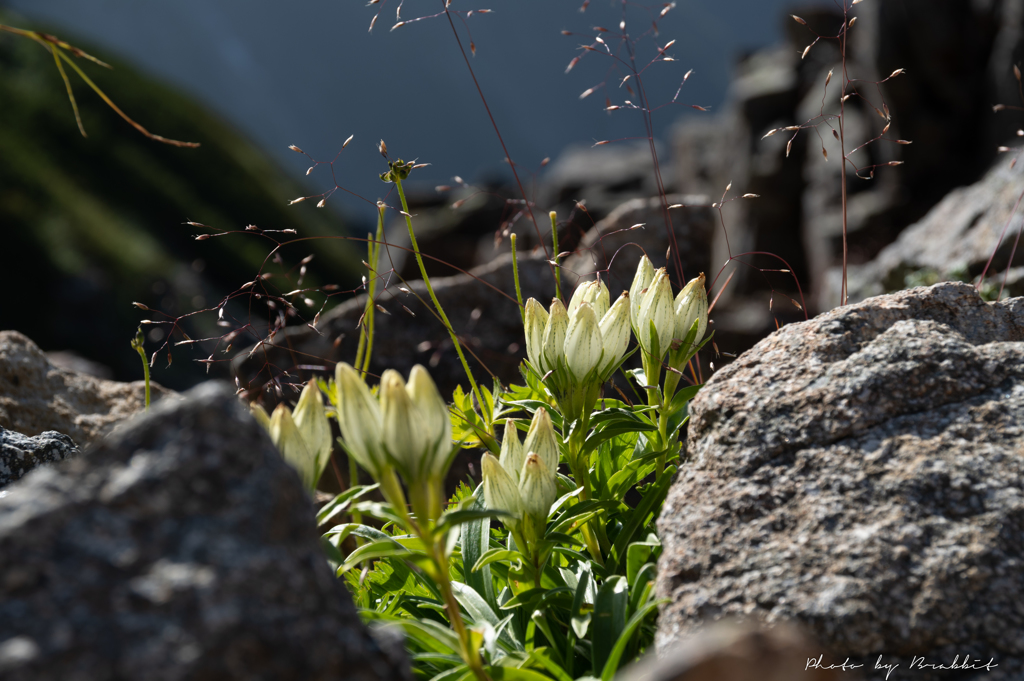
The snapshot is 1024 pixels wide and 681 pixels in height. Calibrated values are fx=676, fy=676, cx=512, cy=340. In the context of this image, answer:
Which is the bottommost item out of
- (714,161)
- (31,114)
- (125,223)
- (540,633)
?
(540,633)

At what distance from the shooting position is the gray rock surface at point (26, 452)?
5.66ft

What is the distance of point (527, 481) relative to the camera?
145 centimetres

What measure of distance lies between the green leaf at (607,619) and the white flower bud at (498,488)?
9.9 inches

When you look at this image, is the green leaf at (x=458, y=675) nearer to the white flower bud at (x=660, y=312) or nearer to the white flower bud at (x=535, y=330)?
the white flower bud at (x=535, y=330)

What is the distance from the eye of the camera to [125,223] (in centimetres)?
1725

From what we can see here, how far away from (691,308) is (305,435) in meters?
1.01

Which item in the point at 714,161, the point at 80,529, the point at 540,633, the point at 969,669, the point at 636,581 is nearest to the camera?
the point at 80,529

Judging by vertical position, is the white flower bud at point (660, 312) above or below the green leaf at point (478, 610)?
above

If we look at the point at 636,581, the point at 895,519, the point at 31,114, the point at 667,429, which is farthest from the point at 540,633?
the point at 31,114

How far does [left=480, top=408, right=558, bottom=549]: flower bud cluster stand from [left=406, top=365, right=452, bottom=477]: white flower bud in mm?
176

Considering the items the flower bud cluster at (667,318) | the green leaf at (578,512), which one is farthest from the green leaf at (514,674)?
the flower bud cluster at (667,318)

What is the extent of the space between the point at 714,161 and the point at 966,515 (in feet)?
65.0

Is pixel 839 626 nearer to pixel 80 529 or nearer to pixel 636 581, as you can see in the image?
pixel 636 581

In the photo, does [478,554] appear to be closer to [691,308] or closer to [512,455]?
[512,455]
